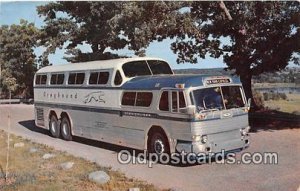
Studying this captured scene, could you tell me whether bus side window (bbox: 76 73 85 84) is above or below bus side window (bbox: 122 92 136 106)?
Answer: above

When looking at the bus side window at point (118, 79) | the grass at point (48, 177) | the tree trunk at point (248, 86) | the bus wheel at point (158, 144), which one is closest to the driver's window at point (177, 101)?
the bus wheel at point (158, 144)

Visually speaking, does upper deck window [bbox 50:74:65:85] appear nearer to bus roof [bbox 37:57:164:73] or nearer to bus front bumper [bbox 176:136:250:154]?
bus roof [bbox 37:57:164:73]

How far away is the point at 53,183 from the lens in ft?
29.5

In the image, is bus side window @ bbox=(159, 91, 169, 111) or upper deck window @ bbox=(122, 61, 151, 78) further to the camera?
upper deck window @ bbox=(122, 61, 151, 78)

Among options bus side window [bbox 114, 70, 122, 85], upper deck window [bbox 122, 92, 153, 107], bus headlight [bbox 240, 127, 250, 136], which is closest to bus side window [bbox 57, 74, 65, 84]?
Result: bus side window [bbox 114, 70, 122, 85]

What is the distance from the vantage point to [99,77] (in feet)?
41.8

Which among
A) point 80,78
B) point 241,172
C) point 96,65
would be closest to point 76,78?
point 80,78

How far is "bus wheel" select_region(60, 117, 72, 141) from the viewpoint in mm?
14680

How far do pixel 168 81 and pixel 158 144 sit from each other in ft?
4.83

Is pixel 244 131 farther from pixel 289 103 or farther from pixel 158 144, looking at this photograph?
pixel 158 144

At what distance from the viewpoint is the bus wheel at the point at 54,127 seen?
15.6 metres

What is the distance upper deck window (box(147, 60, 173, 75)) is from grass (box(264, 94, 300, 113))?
2783 mm

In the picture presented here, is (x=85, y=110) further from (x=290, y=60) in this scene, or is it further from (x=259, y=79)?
(x=290, y=60)

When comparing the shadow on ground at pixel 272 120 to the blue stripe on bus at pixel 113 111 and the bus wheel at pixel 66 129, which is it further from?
the bus wheel at pixel 66 129
